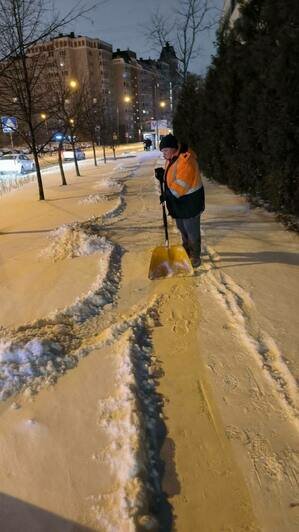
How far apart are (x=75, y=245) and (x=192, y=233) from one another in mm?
2211

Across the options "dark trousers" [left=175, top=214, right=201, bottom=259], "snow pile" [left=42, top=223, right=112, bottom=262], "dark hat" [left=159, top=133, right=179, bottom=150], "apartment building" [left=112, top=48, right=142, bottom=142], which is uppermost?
"apartment building" [left=112, top=48, right=142, bottom=142]

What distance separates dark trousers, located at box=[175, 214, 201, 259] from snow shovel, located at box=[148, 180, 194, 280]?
10.0 inches

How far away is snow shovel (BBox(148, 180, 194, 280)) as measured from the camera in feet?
17.2

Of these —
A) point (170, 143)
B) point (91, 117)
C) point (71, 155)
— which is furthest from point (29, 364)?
point (71, 155)

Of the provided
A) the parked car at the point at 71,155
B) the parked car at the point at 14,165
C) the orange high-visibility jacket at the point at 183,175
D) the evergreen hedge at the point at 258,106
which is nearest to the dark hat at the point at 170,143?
the orange high-visibility jacket at the point at 183,175

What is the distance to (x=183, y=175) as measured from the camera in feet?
16.6

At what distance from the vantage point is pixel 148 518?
2139 millimetres

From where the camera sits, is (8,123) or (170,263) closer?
(170,263)

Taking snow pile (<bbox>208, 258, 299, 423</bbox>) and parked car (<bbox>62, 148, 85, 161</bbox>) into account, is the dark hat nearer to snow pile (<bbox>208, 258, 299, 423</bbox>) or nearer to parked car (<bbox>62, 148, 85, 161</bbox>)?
snow pile (<bbox>208, 258, 299, 423</bbox>)

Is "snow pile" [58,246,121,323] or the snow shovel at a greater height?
the snow shovel

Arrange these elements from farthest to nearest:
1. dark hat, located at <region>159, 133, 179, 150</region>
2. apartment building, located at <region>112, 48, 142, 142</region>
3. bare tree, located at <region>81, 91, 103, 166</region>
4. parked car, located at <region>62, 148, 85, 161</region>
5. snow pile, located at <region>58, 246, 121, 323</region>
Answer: apartment building, located at <region>112, 48, 142, 142</region>, parked car, located at <region>62, 148, 85, 161</region>, bare tree, located at <region>81, 91, 103, 166</region>, dark hat, located at <region>159, 133, 179, 150</region>, snow pile, located at <region>58, 246, 121, 323</region>

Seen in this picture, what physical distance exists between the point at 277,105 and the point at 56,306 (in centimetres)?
498

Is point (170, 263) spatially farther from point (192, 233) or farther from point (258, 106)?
point (258, 106)

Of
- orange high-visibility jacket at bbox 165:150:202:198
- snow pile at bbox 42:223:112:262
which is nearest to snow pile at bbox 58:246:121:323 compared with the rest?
snow pile at bbox 42:223:112:262
